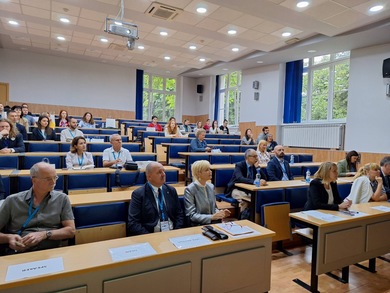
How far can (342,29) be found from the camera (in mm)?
6410

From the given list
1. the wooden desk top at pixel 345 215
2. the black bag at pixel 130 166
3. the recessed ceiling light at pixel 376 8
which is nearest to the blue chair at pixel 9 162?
the black bag at pixel 130 166

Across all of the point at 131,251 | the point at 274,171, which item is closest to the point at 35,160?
the point at 131,251

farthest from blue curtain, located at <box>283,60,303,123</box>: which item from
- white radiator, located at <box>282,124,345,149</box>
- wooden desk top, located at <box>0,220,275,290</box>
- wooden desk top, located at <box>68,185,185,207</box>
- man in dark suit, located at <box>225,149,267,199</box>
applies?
wooden desk top, located at <box>0,220,275,290</box>

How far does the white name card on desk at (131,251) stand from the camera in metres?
1.59

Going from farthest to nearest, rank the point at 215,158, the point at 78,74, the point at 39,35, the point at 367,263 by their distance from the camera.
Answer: the point at 78,74
the point at 39,35
the point at 215,158
the point at 367,263

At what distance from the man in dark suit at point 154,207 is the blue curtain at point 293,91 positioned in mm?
8067

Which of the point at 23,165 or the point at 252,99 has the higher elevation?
the point at 252,99

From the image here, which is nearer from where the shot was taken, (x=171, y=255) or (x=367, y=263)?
(x=171, y=255)

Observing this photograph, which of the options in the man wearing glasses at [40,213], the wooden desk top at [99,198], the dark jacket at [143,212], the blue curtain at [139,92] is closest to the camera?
the man wearing glasses at [40,213]

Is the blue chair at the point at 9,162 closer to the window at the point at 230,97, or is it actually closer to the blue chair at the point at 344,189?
the blue chair at the point at 344,189

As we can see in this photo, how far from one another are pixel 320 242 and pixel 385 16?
556 centimetres

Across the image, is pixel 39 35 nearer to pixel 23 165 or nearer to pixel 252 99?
pixel 23 165

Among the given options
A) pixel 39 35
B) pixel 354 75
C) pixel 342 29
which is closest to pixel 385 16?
pixel 342 29

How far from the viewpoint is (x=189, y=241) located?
1853 millimetres
